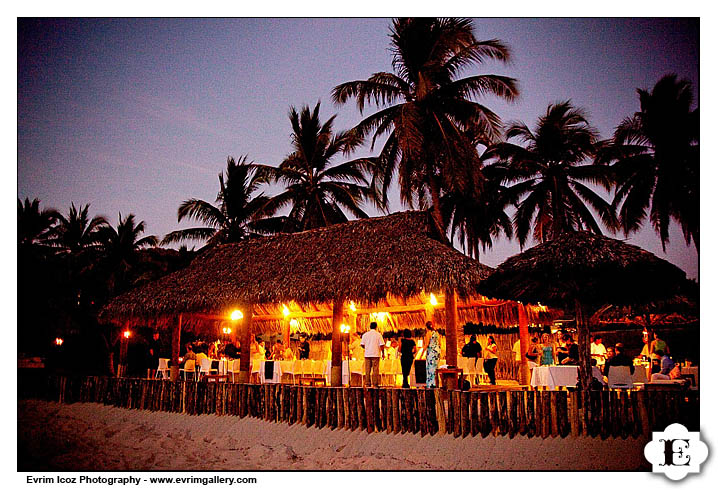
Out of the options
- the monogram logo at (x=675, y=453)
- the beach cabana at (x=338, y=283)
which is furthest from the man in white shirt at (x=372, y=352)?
the monogram logo at (x=675, y=453)

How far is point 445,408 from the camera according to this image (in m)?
9.75

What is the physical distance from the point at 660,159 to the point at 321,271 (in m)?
11.1

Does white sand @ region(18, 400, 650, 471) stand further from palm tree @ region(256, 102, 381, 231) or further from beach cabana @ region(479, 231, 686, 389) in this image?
palm tree @ region(256, 102, 381, 231)

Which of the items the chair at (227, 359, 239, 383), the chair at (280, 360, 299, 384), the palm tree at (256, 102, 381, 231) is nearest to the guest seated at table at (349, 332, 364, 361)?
the chair at (280, 360, 299, 384)

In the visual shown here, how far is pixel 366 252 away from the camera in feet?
45.1

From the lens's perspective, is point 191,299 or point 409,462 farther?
point 191,299

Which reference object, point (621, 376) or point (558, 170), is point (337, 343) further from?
point (558, 170)

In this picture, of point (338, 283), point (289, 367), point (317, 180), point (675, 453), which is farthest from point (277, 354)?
point (675, 453)

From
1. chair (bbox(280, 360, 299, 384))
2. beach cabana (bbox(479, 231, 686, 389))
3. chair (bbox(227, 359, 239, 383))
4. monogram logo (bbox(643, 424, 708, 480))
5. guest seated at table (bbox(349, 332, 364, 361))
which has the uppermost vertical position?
beach cabana (bbox(479, 231, 686, 389))

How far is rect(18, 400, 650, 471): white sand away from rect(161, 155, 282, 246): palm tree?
12.1 m

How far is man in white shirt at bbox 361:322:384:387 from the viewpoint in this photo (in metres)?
12.5
